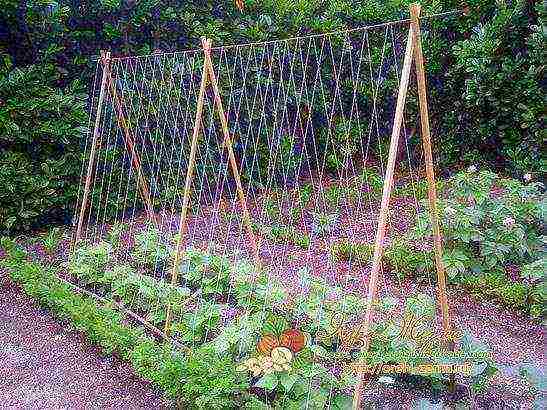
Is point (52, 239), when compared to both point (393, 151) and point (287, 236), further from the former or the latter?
point (393, 151)

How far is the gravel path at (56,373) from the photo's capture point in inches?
146

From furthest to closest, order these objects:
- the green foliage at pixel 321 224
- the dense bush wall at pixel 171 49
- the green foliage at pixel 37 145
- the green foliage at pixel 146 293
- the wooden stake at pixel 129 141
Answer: the dense bush wall at pixel 171 49
the green foliage at pixel 37 145
the green foliage at pixel 321 224
the wooden stake at pixel 129 141
the green foliage at pixel 146 293

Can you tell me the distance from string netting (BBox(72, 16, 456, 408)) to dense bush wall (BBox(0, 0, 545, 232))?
0.34m

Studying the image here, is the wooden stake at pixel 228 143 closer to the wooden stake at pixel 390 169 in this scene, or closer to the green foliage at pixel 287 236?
the green foliage at pixel 287 236

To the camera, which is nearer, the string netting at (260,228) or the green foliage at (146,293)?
the string netting at (260,228)

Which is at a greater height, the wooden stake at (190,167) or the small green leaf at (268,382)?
the wooden stake at (190,167)

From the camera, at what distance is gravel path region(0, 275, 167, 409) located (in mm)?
3711

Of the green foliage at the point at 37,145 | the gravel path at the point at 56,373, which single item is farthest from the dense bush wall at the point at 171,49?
the gravel path at the point at 56,373

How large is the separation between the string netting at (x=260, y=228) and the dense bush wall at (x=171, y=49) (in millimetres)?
343

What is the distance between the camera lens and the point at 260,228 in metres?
5.87

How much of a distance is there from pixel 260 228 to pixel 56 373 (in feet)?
8.08

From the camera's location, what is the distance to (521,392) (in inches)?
135

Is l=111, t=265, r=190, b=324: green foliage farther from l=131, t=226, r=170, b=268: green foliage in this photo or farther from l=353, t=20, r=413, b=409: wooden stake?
l=353, t=20, r=413, b=409: wooden stake

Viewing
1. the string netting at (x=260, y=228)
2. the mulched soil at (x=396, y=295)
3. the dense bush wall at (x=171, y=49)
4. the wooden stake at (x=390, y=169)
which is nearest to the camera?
the wooden stake at (x=390, y=169)
